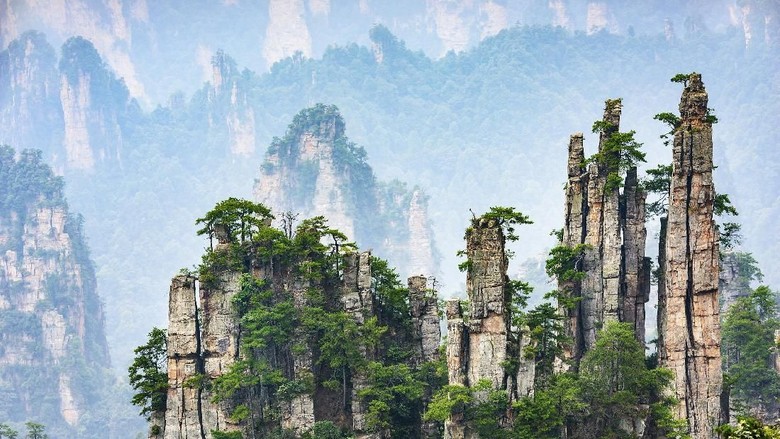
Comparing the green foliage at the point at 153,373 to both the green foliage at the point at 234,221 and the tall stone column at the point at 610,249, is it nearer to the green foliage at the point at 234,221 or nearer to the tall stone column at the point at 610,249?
the green foliage at the point at 234,221

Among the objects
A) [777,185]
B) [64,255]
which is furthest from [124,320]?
[777,185]

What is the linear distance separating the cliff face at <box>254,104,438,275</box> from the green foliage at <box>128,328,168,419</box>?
84528mm

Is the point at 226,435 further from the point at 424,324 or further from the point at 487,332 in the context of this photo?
the point at 487,332

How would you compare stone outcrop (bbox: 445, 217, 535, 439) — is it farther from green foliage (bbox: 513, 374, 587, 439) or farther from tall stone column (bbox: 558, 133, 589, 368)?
tall stone column (bbox: 558, 133, 589, 368)

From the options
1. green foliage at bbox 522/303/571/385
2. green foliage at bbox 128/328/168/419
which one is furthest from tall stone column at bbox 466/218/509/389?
green foliage at bbox 128/328/168/419

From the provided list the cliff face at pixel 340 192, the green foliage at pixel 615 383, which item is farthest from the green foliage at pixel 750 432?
the cliff face at pixel 340 192

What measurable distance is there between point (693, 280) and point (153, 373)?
23.6 meters

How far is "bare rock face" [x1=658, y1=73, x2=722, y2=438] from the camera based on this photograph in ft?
138

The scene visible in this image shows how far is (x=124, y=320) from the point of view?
173m

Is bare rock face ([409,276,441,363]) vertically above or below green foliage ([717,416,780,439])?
above

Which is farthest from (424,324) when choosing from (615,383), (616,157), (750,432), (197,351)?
(750,432)

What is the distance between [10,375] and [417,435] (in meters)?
91.8

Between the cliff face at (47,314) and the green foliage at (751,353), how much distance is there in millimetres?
81280

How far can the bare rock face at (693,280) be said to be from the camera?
138 feet
